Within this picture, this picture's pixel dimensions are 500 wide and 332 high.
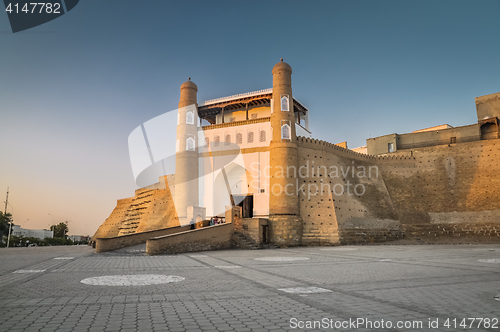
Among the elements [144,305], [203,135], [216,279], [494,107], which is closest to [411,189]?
[494,107]

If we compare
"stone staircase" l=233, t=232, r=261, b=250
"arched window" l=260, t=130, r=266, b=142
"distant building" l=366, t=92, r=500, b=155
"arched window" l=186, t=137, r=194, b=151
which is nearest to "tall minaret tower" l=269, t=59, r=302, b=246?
"stone staircase" l=233, t=232, r=261, b=250

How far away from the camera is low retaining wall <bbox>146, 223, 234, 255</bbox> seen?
44.9 ft

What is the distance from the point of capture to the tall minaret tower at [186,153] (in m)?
24.7

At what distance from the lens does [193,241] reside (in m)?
15.3

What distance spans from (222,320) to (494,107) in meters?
31.7

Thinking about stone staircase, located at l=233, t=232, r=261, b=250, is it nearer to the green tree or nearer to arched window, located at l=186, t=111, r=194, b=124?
arched window, located at l=186, t=111, r=194, b=124

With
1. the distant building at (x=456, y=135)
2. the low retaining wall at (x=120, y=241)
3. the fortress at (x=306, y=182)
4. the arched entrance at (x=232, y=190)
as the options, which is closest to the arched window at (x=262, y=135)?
the fortress at (x=306, y=182)

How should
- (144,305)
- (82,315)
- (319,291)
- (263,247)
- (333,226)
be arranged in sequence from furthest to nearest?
1. (333,226)
2. (263,247)
3. (319,291)
4. (144,305)
5. (82,315)

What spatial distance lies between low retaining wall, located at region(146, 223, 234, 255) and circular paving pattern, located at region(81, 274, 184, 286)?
6.56m

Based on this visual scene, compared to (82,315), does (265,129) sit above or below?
above

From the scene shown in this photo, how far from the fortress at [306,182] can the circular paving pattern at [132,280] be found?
1044 cm

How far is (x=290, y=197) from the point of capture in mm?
21141

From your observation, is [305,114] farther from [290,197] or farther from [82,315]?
[82,315]

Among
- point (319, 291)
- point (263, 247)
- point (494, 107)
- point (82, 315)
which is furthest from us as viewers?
point (494, 107)
